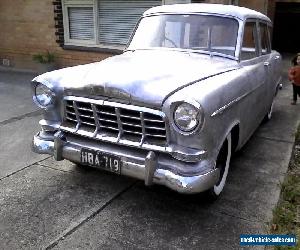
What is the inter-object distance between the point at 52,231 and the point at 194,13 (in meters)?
2.77

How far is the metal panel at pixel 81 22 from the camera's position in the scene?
937 cm

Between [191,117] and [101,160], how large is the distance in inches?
35.0

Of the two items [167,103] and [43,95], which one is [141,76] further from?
[43,95]

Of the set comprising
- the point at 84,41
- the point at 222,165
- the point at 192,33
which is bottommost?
the point at 222,165

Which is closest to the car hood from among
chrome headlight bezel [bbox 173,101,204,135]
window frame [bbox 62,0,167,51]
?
chrome headlight bezel [bbox 173,101,204,135]

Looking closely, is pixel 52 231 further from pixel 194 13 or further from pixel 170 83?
pixel 194 13

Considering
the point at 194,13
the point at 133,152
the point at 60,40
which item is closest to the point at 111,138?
the point at 133,152

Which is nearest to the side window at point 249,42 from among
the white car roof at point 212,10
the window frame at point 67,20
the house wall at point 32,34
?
the white car roof at point 212,10

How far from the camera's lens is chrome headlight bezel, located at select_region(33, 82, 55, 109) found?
3398 millimetres

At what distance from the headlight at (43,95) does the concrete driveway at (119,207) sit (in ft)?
2.96

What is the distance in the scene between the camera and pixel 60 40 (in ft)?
32.5

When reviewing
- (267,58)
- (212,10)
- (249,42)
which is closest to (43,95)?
(212,10)

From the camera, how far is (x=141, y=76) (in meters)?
3.16

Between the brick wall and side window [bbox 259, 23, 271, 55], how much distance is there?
474cm
